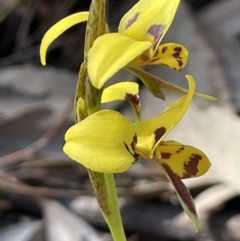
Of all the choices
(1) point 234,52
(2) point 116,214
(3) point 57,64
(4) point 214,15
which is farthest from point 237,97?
(2) point 116,214

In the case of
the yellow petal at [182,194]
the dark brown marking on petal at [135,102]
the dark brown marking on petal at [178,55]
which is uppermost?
the dark brown marking on petal at [178,55]

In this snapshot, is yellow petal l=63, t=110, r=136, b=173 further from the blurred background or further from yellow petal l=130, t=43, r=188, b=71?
the blurred background

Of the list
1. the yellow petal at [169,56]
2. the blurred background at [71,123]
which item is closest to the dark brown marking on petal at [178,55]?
the yellow petal at [169,56]

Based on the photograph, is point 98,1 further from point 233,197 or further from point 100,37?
point 233,197

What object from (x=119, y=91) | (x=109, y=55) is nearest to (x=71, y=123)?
(x=119, y=91)

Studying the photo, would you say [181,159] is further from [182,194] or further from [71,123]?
[71,123]

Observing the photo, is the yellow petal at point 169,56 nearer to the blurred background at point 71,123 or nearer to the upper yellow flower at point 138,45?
the upper yellow flower at point 138,45
